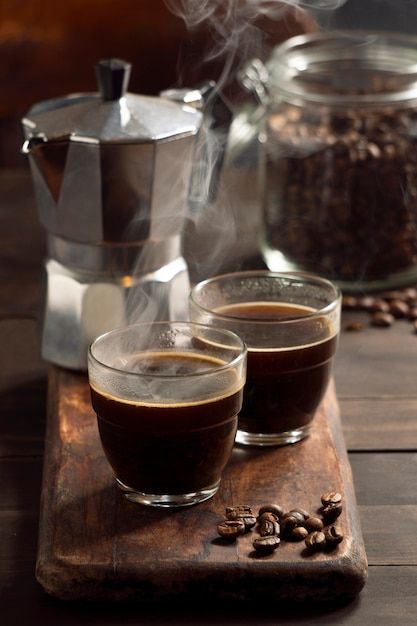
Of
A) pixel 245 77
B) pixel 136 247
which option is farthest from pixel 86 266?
pixel 245 77

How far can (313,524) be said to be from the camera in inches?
37.4

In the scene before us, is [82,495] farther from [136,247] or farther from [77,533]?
[136,247]

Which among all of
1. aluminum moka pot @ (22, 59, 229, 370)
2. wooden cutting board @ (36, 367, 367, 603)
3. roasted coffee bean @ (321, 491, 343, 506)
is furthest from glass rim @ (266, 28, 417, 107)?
roasted coffee bean @ (321, 491, 343, 506)

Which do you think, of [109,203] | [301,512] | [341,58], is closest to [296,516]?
[301,512]

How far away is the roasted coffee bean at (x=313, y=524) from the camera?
95 centimetres

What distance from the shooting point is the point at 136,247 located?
129cm

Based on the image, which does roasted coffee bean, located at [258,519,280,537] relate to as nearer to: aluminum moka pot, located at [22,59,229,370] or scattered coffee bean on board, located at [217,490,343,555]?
scattered coffee bean on board, located at [217,490,343,555]

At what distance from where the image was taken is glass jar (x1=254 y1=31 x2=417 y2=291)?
1494 mm

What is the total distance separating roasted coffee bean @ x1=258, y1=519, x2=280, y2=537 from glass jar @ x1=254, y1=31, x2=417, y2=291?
2.10 ft

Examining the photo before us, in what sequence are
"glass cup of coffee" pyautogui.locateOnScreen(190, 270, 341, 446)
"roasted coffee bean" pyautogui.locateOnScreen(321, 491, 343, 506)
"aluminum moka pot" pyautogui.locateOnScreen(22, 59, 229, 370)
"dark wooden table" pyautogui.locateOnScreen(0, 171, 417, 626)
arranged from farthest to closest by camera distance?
"aluminum moka pot" pyautogui.locateOnScreen(22, 59, 229, 370)
"glass cup of coffee" pyautogui.locateOnScreen(190, 270, 341, 446)
"roasted coffee bean" pyautogui.locateOnScreen(321, 491, 343, 506)
"dark wooden table" pyautogui.locateOnScreen(0, 171, 417, 626)

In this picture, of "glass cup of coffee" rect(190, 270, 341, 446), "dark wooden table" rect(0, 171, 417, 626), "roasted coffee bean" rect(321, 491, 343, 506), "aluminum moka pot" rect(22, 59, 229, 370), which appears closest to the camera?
"dark wooden table" rect(0, 171, 417, 626)

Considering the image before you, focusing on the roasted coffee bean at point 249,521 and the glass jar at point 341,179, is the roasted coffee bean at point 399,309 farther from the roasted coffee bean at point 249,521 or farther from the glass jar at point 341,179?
the roasted coffee bean at point 249,521

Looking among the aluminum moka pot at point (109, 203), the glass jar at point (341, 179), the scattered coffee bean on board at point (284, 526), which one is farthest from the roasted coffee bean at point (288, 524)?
the glass jar at point (341, 179)

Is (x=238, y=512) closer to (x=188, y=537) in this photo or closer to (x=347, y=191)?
(x=188, y=537)
